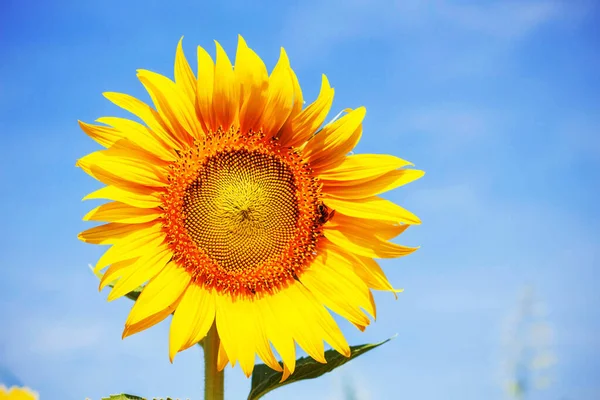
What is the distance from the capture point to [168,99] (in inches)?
136

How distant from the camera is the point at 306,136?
3.65 meters

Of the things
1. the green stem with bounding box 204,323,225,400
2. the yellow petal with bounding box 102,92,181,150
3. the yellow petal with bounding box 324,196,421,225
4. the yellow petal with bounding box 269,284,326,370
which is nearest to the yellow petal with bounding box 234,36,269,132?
the yellow petal with bounding box 102,92,181,150

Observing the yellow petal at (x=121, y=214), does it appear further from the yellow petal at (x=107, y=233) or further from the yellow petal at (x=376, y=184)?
the yellow petal at (x=376, y=184)

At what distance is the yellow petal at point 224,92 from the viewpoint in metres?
3.41

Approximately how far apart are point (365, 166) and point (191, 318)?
46.1 inches

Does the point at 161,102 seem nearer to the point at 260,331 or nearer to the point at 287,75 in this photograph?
the point at 287,75

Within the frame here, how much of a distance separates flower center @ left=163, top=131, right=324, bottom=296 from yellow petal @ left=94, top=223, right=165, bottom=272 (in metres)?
0.06

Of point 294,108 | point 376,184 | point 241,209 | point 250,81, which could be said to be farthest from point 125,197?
point 376,184

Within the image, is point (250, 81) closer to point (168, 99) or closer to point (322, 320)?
point (168, 99)

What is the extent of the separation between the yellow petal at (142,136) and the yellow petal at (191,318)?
0.68m

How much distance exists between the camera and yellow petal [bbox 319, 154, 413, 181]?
11.9 ft

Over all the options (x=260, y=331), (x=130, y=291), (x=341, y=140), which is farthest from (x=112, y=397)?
(x=341, y=140)

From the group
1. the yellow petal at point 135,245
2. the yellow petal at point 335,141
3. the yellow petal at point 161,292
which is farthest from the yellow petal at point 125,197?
the yellow petal at point 335,141

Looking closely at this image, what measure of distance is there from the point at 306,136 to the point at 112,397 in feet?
5.34
